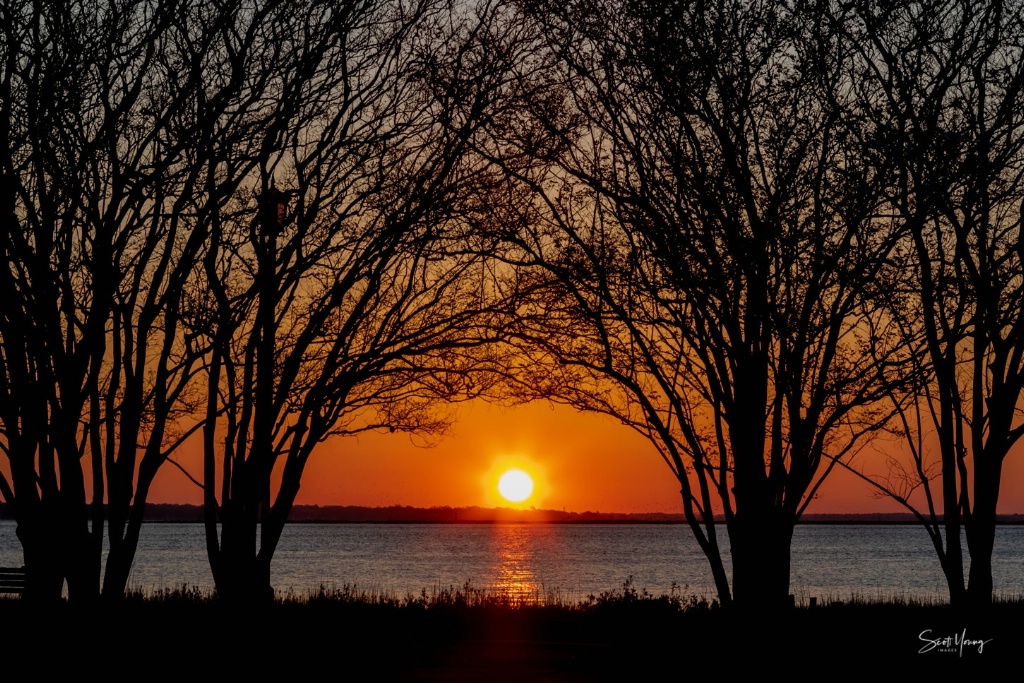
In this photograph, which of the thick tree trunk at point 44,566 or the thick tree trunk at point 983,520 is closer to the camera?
the thick tree trunk at point 44,566

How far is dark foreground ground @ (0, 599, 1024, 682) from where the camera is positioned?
40.1 ft

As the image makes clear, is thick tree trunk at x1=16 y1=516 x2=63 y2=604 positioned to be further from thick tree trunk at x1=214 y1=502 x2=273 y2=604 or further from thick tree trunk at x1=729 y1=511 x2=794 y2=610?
thick tree trunk at x1=729 y1=511 x2=794 y2=610

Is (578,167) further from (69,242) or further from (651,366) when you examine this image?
(69,242)

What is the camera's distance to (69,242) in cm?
1307

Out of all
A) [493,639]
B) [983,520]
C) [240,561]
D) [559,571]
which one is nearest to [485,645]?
[493,639]

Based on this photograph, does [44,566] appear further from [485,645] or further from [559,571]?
[559,571]

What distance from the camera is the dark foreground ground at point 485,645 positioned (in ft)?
40.1

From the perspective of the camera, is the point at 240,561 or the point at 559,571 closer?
the point at 240,561

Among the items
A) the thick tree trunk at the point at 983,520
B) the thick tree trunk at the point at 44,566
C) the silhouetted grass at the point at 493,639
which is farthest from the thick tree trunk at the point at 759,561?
the thick tree trunk at the point at 44,566

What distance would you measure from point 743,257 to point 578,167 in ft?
9.28

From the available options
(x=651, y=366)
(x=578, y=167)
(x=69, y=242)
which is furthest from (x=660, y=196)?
(x=69, y=242)

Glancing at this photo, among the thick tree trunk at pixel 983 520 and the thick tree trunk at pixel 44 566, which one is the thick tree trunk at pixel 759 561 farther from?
the thick tree trunk at pixel 44 566

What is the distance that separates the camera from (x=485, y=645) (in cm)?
1480

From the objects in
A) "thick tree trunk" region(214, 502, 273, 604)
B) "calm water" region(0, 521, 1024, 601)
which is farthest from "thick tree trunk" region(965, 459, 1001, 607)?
"calm water" region(0, 521, 1024, 601)
